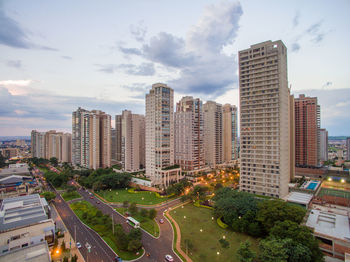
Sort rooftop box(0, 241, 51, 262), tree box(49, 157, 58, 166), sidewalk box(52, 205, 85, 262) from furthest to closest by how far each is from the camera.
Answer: tree box(49, 157, 58, 166) → sidewalk box(52, 205, 85, 262) → rooftop box(0, 241, 51, 262)

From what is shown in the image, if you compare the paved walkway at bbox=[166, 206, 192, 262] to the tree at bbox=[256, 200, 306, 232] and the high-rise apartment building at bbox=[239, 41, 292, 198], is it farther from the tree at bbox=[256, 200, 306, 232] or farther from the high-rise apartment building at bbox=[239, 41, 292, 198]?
the high-rise apartment building at bbox=[239, 41, 292, 198]

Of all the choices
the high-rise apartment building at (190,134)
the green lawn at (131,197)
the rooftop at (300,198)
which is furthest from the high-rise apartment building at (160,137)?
the rooftop at (300,198)

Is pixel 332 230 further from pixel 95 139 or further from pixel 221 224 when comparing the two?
pixel 95 139

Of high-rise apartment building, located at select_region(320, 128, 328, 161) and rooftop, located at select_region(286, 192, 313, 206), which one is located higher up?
high-rise apartment building, located at select_region(320, 128, 328, 161)

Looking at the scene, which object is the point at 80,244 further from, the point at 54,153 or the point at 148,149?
the point at 54,153

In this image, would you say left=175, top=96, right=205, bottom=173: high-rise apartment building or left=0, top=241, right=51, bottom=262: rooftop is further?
left=175, top=96, right=205, bottom=173: high-rise apartment building

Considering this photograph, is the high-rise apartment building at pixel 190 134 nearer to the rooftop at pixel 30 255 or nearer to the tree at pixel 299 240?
the tree at pixel 299 240

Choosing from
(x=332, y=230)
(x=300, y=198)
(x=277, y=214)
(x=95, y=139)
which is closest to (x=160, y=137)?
(x=95, y=139)

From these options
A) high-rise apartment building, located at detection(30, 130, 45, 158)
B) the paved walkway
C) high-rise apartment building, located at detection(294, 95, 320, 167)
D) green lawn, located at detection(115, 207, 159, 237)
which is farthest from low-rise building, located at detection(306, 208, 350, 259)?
high-rise apartment building, located at detection(30, 130, 45, 158)
